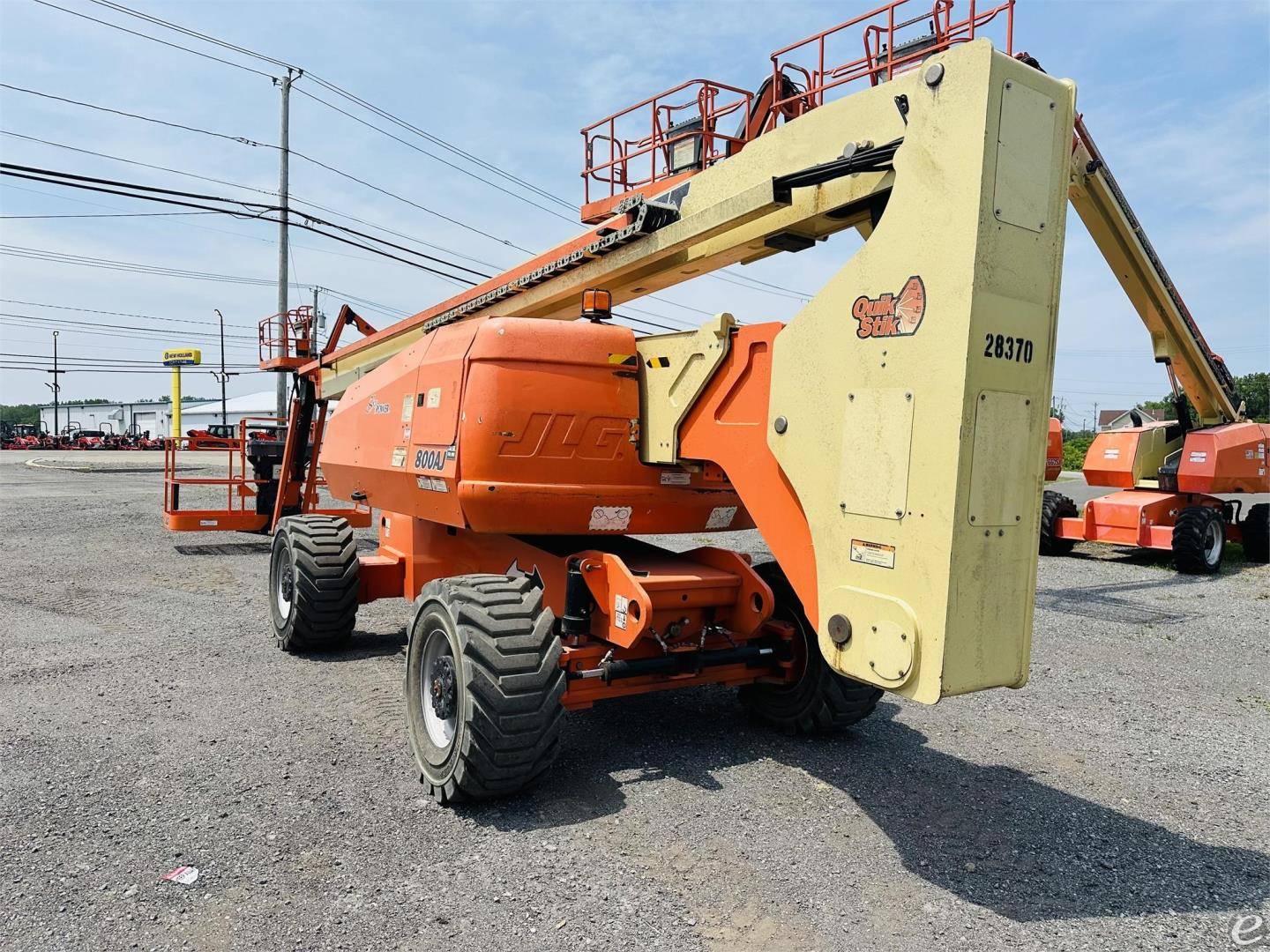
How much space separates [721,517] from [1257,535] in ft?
40.5

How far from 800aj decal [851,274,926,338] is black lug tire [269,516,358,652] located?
5185mm

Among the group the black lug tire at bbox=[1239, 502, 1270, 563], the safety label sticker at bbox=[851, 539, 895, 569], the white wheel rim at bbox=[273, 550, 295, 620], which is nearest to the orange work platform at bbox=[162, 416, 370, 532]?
the white wheel rim at bbox=[273, 550, 295, 620]

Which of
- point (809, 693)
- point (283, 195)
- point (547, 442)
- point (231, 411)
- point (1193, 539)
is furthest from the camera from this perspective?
point (231, 411)

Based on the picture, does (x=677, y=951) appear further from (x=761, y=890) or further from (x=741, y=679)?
(x=741, y=679)

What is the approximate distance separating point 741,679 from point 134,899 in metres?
3.16

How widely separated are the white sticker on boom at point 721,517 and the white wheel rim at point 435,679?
1.90 meters

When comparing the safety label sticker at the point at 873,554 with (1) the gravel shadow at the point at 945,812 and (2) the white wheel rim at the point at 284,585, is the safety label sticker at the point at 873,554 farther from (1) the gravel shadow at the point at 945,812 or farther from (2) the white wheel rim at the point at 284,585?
(2) the white wheel rim at the point at 284,585

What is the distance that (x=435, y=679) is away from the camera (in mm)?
4836

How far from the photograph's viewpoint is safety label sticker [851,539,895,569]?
3.56m

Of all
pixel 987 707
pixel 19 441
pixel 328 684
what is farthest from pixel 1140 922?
pixel 19 441

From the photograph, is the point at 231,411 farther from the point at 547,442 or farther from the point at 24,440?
the point at 547,442

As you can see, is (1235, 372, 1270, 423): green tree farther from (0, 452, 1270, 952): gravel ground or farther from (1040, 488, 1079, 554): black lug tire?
(0, 452, 1270, 952): gravel ground

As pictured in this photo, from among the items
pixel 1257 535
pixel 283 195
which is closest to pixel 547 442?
pixel 1257 535

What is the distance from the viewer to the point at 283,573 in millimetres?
7996
